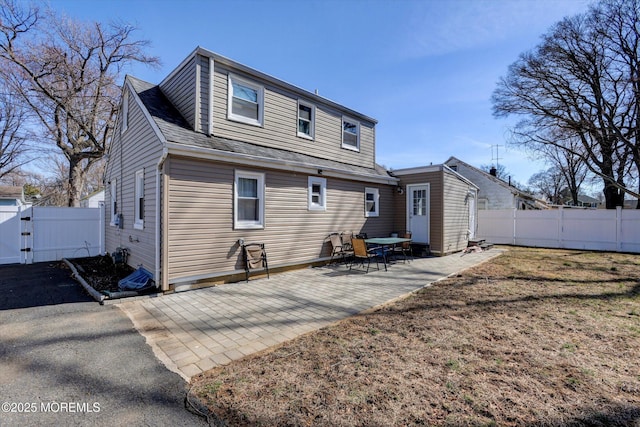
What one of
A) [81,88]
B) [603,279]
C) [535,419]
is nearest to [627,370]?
[535,419]

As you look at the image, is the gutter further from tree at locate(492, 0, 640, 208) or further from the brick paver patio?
tree at locate(492, 0, 640, 208)

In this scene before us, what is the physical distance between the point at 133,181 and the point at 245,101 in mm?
3941

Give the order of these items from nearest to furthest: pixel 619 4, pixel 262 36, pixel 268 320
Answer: pixel 268 320, pixel 262 36, pixel 619 4

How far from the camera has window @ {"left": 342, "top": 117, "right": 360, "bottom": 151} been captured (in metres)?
11.6

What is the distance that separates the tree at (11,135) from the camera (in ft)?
60.7

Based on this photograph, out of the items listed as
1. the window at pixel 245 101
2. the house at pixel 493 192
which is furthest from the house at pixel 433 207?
the house at pixel 493 192

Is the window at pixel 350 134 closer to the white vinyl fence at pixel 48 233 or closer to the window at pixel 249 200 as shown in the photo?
the window at pixel 249 200

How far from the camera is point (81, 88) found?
55.4ft

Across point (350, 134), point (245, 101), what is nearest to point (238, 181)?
point (245, 101)

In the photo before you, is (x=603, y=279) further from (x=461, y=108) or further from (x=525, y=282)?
(x=461, y=108)

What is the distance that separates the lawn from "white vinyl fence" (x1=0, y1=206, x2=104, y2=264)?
11.1 metres

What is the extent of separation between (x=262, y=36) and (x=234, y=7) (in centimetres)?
146

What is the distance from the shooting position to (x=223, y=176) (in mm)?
6906

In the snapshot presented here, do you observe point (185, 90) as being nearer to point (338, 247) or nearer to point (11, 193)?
point (338, 247)
